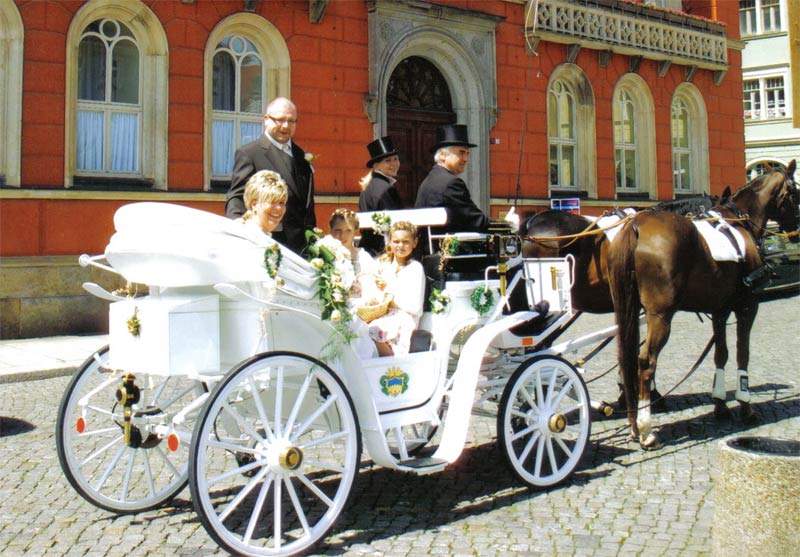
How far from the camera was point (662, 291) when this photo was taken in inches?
239

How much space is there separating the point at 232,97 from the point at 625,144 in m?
9.71

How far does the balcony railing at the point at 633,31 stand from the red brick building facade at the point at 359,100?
0.04 metres

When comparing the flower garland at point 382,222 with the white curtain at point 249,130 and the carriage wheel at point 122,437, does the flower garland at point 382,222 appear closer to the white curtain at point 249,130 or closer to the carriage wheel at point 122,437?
the carriage wheel at point 122,437

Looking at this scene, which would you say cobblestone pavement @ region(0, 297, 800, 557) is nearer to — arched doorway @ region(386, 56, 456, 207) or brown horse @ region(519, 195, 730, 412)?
brown horse @ region(519, 195, 730, 412)

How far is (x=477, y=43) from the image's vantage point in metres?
15.9

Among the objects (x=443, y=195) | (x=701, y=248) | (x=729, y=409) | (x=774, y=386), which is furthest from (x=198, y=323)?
(x=774, y=386)

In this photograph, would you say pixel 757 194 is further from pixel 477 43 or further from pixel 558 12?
pixel 558 12

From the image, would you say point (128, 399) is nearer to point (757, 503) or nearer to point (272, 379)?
point (272, 379)

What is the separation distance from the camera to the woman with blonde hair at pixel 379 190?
5930 millimetres

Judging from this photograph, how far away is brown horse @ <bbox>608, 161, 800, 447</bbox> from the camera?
19.6 feet

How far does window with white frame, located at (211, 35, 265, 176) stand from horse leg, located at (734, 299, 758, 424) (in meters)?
8.54

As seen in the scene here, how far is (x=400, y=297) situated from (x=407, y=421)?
0.73 m

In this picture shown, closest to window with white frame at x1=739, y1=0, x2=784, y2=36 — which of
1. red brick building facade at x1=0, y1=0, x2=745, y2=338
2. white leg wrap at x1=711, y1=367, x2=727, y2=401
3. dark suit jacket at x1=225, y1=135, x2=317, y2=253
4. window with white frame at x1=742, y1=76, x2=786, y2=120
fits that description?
window with white frame at x1=742, y1=76, x2=786, y2=120

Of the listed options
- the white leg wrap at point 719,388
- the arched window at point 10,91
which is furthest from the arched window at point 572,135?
the white leg wrap at point 719,388
